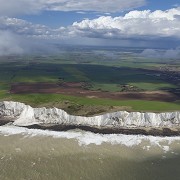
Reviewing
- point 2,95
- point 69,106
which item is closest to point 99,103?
point 69,106

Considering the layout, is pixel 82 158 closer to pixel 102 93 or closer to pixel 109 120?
pixel 109 120

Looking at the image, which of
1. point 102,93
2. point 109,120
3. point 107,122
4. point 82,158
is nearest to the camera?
point 82,158

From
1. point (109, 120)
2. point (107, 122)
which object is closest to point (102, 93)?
point (109, 120)

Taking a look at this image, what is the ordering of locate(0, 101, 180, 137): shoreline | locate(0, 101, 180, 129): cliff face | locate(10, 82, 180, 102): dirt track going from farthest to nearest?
locate(10, 82, 180, 102): dirt track
locate(0, 101, 180, 129): cliff face
locate(0, 101, 180, 137): shoreline

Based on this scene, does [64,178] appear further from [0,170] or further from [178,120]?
[178,120]

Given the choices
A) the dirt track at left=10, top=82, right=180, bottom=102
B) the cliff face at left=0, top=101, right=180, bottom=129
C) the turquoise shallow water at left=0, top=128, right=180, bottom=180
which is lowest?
the turquoise shallow water at left=0, top=128, right=180, bottom=180

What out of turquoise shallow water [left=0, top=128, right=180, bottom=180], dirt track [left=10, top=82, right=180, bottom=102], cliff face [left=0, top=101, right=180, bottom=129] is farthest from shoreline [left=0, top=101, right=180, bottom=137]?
dirt track [left=10, top=82, right=180, bottom=102]

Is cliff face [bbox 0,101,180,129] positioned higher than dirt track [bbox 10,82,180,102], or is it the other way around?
dirt track [bbox 10,82,180,102]

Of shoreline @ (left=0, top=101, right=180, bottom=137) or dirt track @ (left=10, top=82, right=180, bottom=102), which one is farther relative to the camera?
dirt track @ (left=10, top=82, right=180, bottom=102)

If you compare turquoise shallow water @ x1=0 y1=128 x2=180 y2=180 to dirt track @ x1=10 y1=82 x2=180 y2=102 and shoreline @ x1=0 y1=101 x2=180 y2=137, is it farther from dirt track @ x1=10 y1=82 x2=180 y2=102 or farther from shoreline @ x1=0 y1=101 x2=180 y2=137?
dirt track @ x1=10 y1=82 x2=180 y2=102
